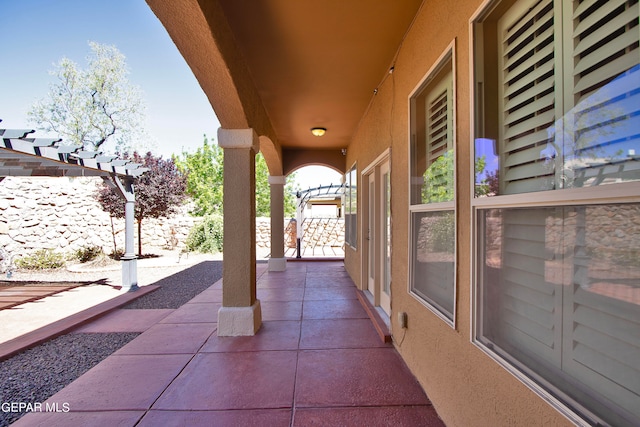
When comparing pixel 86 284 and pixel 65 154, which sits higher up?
pixel 65 154

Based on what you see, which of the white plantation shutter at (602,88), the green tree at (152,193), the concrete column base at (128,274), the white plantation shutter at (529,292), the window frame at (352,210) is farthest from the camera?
the green tree at (152,193)

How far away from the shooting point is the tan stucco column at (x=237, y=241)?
332cm

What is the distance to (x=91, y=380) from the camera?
2484mm

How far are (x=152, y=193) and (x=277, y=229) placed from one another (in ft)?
16.1

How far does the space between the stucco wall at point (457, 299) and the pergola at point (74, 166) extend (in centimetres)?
442

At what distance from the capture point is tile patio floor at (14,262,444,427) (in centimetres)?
202

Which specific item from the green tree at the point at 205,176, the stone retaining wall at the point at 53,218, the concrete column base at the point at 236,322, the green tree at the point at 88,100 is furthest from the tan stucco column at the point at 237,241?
the green tree at the point at 88,100

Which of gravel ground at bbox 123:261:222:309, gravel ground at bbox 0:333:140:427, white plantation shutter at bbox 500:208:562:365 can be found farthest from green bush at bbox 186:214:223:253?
white plantation shutter at bbox 500:208:562:365

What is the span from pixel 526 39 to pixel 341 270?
6254 mm

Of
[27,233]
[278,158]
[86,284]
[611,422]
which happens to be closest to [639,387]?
[611,422]

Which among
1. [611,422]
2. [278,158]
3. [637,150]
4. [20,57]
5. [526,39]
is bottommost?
[611,422]

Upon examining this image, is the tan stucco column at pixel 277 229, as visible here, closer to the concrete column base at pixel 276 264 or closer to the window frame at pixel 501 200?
the concrete column base at pixel 276 264

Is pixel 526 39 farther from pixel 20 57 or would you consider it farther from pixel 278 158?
pixel 20 57

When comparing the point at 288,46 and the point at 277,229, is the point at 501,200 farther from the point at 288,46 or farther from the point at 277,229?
the point at 277,229
